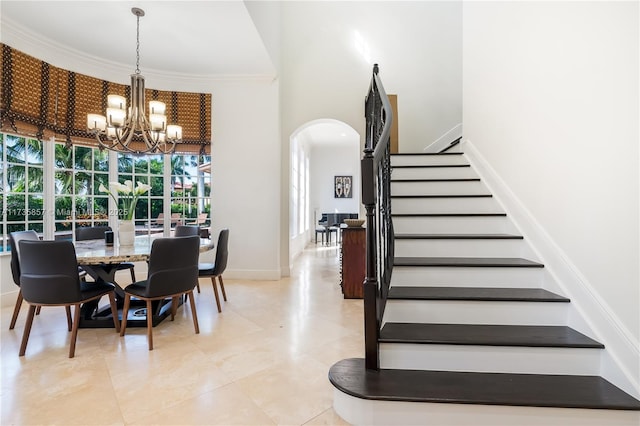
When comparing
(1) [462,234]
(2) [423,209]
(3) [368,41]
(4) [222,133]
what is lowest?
(1) [462,234]

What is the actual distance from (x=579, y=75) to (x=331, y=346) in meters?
2.43

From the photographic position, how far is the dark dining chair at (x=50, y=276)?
7.50ft

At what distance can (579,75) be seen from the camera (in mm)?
1846

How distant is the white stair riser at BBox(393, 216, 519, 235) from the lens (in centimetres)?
270

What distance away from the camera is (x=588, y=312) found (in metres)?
1.76

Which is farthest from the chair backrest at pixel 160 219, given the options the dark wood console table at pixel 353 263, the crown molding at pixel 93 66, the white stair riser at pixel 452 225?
the white stair riser at pixel 452 225

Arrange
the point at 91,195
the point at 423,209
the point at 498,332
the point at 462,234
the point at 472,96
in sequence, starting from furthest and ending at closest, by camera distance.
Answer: the point at 91,195 < the point at 472,96 < the point at 423,209 < the point at 462,234 < the point at 498,332

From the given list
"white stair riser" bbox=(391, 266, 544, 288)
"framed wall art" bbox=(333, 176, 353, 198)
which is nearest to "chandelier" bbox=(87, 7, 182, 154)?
"white stair riser" bbox=(391, 266, 544, 288)

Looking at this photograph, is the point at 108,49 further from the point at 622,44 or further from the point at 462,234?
the point at 622,44

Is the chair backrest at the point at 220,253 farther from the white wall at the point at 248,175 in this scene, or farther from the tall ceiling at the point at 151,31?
the tall ceiling at the point at 151,31

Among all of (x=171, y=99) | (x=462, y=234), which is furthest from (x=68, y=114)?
(x=462, y=234)

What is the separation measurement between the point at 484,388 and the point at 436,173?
94.5 inches

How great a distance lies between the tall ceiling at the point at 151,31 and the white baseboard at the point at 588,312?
10.9 feet

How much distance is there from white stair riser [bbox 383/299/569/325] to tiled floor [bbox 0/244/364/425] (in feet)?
2.04
